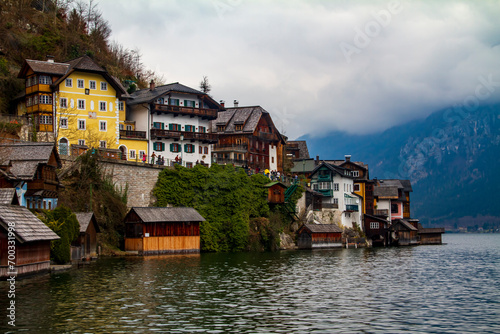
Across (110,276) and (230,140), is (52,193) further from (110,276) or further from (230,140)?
(230,140)

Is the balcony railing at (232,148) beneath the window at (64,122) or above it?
beneath

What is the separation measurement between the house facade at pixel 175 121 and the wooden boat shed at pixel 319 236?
17047 mm

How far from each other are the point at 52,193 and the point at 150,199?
18221mm

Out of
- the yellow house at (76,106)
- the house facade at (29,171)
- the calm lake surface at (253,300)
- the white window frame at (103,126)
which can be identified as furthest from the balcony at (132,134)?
the calm lake surface at (253,300)

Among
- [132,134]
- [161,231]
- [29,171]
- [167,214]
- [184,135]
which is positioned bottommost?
[161,231]

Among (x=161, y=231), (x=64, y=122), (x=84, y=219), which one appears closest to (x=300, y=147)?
(x=64, y=122)

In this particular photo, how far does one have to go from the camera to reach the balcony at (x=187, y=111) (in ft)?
272

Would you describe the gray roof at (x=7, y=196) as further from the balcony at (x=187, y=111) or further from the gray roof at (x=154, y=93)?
the balcony at (x=187, y=111)

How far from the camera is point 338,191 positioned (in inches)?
3974

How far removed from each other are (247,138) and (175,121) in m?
16.0

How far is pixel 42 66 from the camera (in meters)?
73.6

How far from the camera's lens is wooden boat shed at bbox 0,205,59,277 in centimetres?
3369

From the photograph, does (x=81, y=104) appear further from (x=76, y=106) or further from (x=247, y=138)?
(x=247, y=138)

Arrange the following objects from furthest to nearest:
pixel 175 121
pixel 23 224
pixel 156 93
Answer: pixel 175 121 < pixel 156 93 < pixel 23 224
